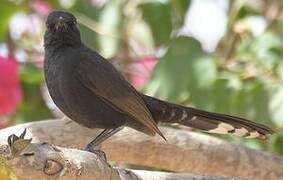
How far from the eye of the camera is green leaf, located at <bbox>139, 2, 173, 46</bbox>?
3.61 meters

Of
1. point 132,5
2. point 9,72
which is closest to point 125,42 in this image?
point 132,5

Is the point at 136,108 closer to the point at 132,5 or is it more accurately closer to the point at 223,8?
the point at 132,5

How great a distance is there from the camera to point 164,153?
309cm

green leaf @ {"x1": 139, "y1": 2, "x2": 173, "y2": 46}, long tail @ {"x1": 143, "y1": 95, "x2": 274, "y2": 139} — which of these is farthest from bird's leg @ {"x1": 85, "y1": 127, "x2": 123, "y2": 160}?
green leaf @ {"x1": 139, "y1": 2, "x2": 173, "y2": 46}

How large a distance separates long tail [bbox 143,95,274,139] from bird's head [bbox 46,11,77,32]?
0.45m

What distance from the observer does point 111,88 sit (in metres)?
2.86

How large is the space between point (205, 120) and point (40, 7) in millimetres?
1543

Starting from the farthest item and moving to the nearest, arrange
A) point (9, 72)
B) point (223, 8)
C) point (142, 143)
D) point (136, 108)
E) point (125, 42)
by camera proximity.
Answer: point (223, 8) < point (125, 42) < point (9, 72) < point (142, 143) < point (136, 108)

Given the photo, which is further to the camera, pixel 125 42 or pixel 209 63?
pixel 125 42

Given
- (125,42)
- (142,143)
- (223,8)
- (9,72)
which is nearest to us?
(142,143)

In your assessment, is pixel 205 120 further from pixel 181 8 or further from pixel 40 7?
pixel 40 7

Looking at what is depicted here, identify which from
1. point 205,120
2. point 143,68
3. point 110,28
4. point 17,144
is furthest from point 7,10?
point 17,144

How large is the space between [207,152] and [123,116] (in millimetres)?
403

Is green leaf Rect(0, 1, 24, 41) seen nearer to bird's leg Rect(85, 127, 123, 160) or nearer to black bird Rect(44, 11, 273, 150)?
black bird Rect(44, 11, 273, 150)
